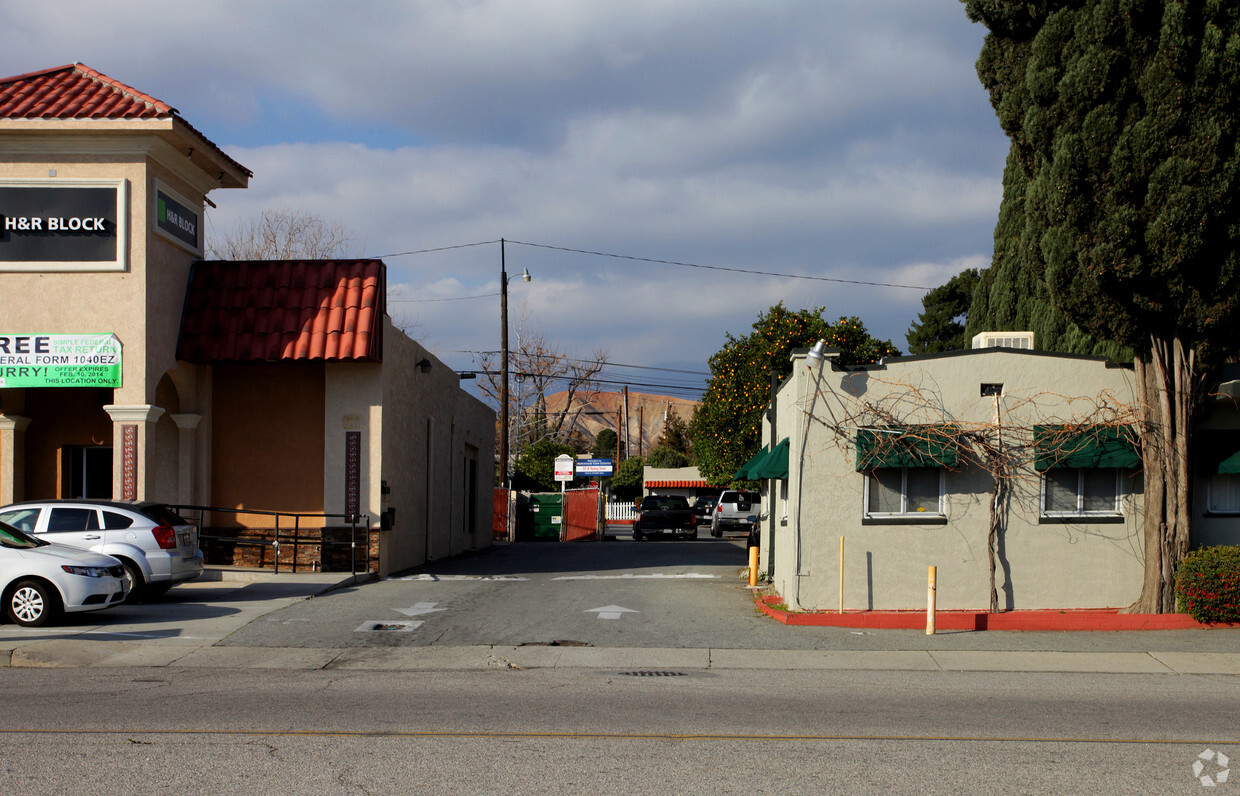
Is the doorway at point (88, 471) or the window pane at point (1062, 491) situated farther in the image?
the doorway at point (88, 471)

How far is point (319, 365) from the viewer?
20.3 meters

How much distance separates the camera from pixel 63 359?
57.6 feet

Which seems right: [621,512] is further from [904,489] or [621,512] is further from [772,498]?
[904,489]

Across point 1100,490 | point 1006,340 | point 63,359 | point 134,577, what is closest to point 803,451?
point 1006,340

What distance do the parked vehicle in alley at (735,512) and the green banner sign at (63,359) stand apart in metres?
28.9

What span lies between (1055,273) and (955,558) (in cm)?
407

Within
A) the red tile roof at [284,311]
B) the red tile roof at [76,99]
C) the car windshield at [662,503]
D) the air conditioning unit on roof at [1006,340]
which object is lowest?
the car windshield at [662,503]

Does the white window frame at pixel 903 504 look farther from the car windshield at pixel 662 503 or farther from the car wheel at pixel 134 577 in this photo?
the car windshield at pixel 662 503

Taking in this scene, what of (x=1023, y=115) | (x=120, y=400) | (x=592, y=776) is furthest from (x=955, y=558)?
(x=120, y=400)

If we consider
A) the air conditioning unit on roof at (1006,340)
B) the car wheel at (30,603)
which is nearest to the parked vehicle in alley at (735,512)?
the air conditioning unit on roof at (1006,340)

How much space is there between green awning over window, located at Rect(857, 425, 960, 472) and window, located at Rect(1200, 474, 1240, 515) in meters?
3.70

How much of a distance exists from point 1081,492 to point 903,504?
8.08 feet

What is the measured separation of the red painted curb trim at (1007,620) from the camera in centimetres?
1387

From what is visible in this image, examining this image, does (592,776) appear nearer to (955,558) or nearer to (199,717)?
(199,717)
